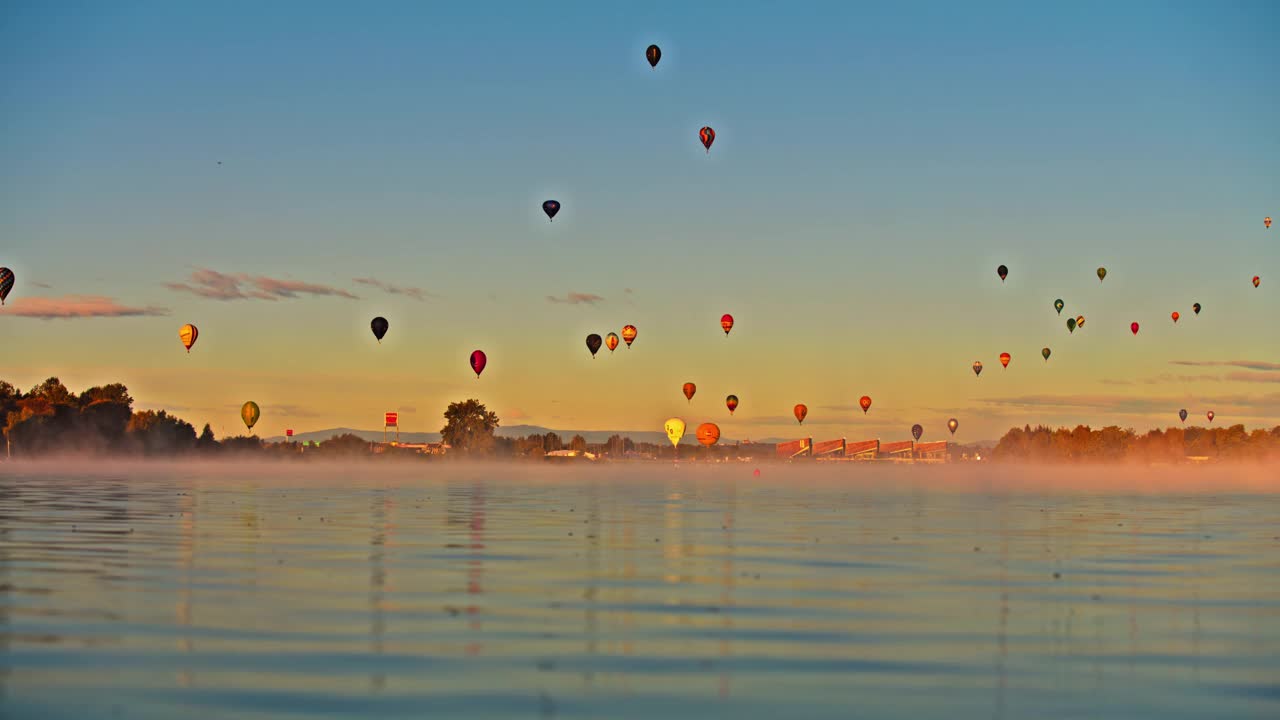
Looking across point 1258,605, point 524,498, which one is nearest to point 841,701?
point 1258,605

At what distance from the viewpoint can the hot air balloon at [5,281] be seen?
396 ft

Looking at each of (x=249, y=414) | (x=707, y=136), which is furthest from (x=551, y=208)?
(x=249, y=414)

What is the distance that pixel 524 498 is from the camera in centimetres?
7106

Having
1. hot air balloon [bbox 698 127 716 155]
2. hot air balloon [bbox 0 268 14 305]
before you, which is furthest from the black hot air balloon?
hot air balloon [bbox 0 268 14 305]

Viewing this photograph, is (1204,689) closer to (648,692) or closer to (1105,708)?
(1105,708)

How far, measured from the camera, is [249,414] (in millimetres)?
181375

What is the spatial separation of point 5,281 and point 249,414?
6164 cm

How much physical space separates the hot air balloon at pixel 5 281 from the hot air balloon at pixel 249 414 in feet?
198

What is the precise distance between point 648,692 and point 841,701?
1937 mm

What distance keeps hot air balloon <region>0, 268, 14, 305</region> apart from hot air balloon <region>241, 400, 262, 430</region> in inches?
2381

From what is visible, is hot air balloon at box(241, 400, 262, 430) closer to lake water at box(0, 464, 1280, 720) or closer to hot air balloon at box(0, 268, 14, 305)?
hot air balloon at box(0, 268, 14, 305)

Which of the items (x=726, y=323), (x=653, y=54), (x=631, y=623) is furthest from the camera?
(x=726, y=323)

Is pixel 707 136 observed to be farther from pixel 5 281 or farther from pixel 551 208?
pixel 5 281

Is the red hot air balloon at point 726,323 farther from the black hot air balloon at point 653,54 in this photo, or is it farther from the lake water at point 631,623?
the lake water at point 631,623
